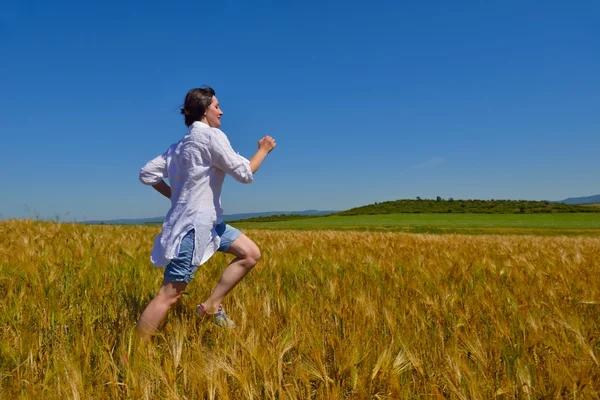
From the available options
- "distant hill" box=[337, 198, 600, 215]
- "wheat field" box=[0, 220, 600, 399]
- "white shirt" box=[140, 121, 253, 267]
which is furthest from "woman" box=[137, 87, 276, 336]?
"distant hill" box=[337, 198, 600, 215]

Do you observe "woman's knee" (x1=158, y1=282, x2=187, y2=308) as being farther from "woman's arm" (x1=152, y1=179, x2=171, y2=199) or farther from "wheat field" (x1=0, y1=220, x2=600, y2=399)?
"woman's arm" (x1=152, y1=179, x2=171, y2=199)

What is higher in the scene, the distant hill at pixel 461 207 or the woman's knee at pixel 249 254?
the distant hill at pixel 461 207

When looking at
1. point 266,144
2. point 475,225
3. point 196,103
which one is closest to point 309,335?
point 266,144

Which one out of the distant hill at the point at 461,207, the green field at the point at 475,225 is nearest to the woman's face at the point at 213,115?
the green field at the point at 475,225

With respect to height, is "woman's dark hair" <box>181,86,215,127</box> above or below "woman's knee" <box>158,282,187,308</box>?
above

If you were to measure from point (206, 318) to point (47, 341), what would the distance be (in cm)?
95

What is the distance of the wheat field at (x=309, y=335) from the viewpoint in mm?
1562

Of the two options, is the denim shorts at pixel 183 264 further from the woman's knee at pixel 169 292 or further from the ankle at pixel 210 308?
the ankle at pixel 210 308

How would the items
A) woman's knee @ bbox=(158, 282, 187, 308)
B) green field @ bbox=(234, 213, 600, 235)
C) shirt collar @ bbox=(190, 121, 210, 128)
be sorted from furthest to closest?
green field @ bbox=(234, 213, 600, 235), shirt collar @ bbox=(190, 121, 210, 128), woman's knee @ bbox=(158, 282, 187, 308)

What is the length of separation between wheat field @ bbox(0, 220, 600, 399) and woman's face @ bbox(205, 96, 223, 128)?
1240mm

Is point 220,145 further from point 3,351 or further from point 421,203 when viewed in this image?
point 421,203

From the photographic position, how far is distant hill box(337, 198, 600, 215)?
45.6 meters

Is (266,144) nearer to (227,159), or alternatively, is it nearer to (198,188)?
(227,159)

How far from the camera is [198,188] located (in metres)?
2.43
